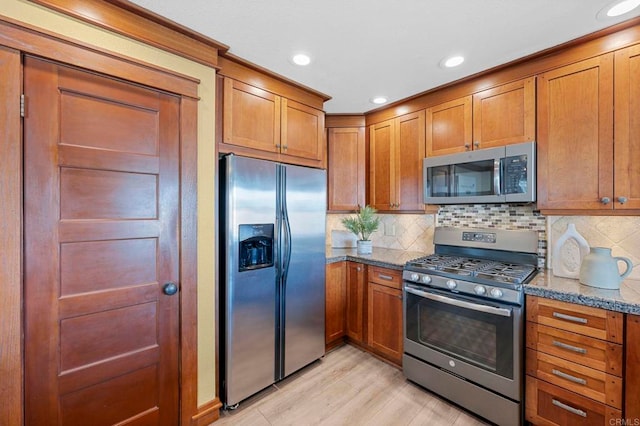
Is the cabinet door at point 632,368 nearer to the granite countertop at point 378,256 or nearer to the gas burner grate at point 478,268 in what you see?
the gas burner grate at point 478,268

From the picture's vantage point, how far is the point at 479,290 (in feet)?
6.06

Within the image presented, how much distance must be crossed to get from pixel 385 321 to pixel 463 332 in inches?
28.4

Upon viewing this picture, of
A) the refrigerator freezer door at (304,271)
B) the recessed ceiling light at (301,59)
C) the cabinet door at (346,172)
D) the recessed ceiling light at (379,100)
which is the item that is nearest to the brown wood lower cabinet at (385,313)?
the refrigerator freezer door at (304,271)

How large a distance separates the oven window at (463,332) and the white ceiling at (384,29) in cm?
173

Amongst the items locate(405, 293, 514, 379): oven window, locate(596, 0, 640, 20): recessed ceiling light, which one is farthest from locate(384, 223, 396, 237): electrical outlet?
locate(596, 0, 640, 20): recessed ceiling light

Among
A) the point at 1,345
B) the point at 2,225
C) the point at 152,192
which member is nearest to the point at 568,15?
the point at 152,192

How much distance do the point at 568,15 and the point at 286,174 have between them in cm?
195

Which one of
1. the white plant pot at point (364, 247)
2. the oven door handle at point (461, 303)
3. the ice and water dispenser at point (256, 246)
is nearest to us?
the oven door handle at point (461, 303)

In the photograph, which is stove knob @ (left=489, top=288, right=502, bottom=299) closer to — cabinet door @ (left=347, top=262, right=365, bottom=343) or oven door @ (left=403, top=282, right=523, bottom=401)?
oven door @ (left=403, top=282, right=523, bottom=401)

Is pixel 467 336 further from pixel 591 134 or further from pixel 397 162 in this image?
pixel 397 162

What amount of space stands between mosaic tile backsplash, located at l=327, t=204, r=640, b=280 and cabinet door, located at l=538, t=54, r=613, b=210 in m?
0.32

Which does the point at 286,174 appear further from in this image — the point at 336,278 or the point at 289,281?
the point at 336,278

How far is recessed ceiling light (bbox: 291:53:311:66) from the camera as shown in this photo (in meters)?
1.96

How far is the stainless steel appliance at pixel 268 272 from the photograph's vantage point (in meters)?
1.92
